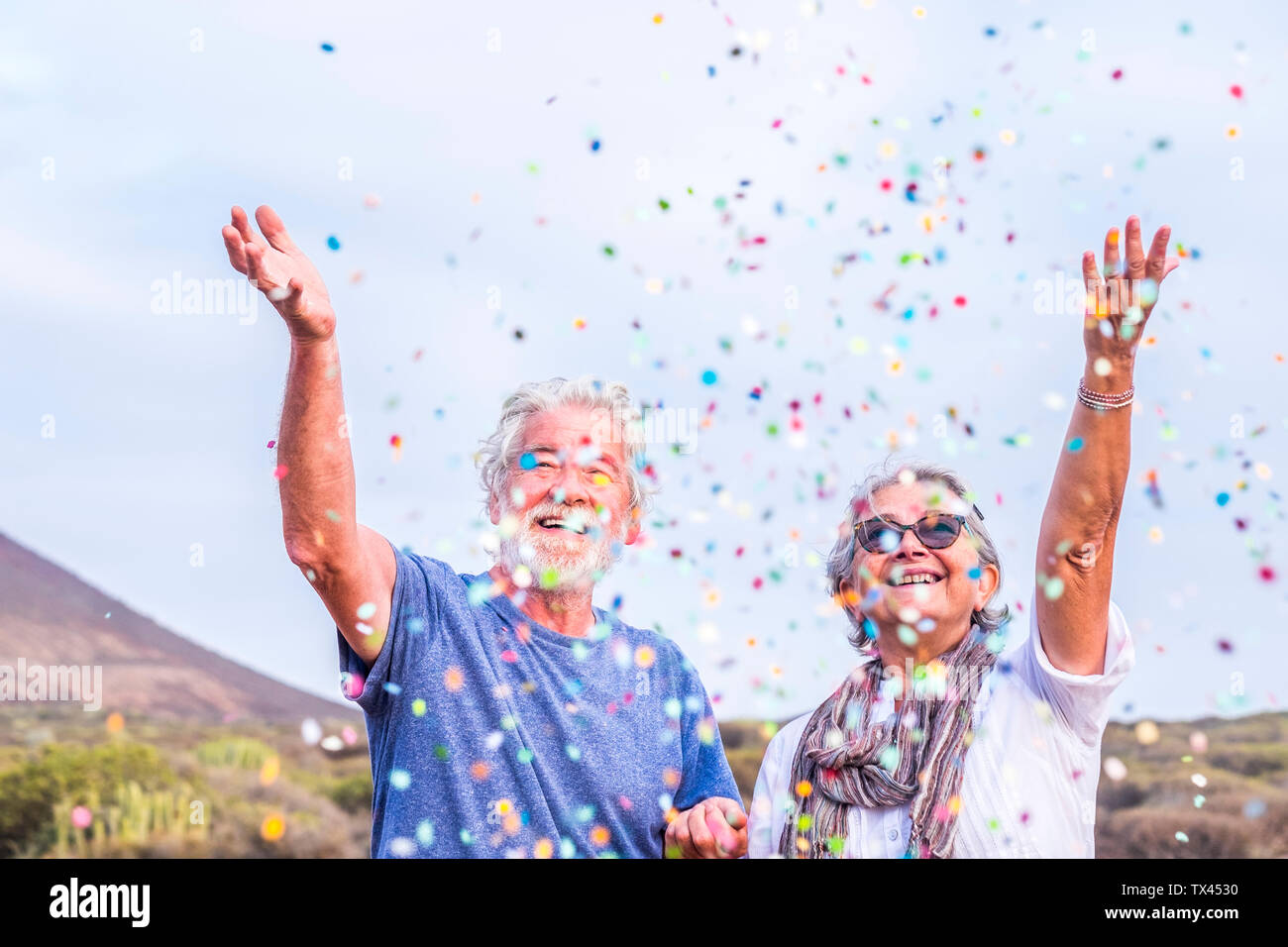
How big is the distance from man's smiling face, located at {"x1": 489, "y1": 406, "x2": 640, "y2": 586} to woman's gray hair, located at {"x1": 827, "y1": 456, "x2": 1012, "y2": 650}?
2.10ft

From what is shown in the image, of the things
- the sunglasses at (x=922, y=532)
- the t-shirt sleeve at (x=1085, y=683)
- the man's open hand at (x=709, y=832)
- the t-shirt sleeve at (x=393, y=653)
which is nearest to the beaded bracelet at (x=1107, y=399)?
the t-shirt sleeve at (x=1085, y=683)

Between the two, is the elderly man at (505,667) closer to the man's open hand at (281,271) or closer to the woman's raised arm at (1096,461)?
the man's open hand at (281,271)

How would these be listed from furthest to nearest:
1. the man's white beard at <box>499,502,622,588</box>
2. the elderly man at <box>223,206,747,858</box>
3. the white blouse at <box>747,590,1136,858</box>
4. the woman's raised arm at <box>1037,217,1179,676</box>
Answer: the man's white beard at <box>499,502,622,588</box>
the white blouse at <box>747,590,1136,858</box>
the elderly man at <box>223,206,747,858</box>
the woman's raised arm at <box>1037,217,1179,676</box>

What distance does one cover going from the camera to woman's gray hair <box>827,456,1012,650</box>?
10.4 ft

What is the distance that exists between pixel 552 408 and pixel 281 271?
1097 mm

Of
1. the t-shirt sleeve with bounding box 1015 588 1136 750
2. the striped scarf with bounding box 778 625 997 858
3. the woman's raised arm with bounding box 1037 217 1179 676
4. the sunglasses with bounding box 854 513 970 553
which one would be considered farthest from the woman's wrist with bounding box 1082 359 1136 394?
the striped scarf with bounding box 778 625 997 858

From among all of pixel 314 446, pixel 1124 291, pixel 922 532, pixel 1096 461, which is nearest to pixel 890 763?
pixel 922 532

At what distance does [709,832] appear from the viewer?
2732mm

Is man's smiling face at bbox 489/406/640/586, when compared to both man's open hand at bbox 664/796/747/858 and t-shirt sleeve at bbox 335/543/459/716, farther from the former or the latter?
man's open hand at bbox 664/796/747/858

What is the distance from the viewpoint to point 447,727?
280 cm

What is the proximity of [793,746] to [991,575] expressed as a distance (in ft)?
2.39
